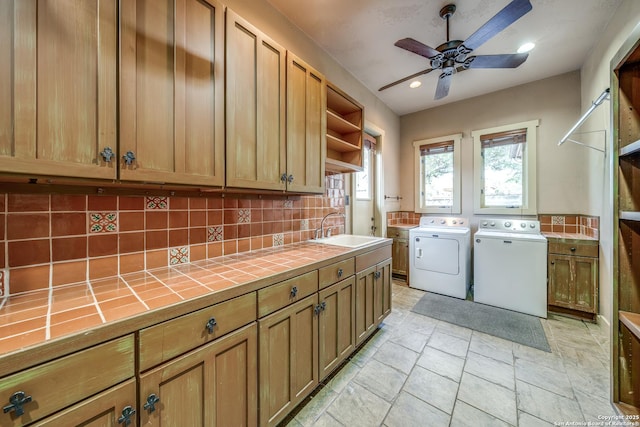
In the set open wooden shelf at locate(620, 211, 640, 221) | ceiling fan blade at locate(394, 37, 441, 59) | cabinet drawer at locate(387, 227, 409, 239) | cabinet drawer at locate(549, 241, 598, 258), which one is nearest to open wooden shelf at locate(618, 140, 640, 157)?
open wooden shelf at locate(620, 211, 640, 221)

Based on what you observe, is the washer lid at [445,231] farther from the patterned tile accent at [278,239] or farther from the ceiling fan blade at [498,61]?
the patterned tile accent at [278,239]

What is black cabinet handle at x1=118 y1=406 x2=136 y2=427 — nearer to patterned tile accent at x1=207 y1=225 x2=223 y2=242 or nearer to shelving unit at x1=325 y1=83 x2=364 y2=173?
patterned tile accent at x1=207 y1=225 x2=223 y2=242

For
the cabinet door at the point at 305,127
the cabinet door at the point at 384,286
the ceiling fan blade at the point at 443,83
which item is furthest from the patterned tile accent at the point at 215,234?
the ceiling fan blade at the point at 443,83

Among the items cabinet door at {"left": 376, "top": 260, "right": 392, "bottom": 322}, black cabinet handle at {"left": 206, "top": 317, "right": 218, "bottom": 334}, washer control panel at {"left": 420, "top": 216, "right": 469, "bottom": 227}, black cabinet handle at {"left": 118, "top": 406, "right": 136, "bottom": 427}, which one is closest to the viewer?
black cabinet handle at {"left": 118, "top": 406, "right": 136, "bottom": 427}

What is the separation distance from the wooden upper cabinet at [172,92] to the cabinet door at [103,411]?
77 cm

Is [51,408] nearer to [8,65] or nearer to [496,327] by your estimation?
[8,65]

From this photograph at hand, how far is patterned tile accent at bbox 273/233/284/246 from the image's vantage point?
1985 millimetres

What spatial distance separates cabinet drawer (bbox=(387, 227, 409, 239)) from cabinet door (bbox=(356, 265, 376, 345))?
1.83 meters

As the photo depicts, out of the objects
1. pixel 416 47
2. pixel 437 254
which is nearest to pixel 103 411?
pixel 416 47

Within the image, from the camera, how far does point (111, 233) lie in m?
1.18

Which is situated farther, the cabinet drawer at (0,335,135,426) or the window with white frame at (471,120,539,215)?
the window with white frame at (471,120,539,215)

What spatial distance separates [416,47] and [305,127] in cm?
115

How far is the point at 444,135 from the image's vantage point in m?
3.85

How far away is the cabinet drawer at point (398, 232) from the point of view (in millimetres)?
3701
